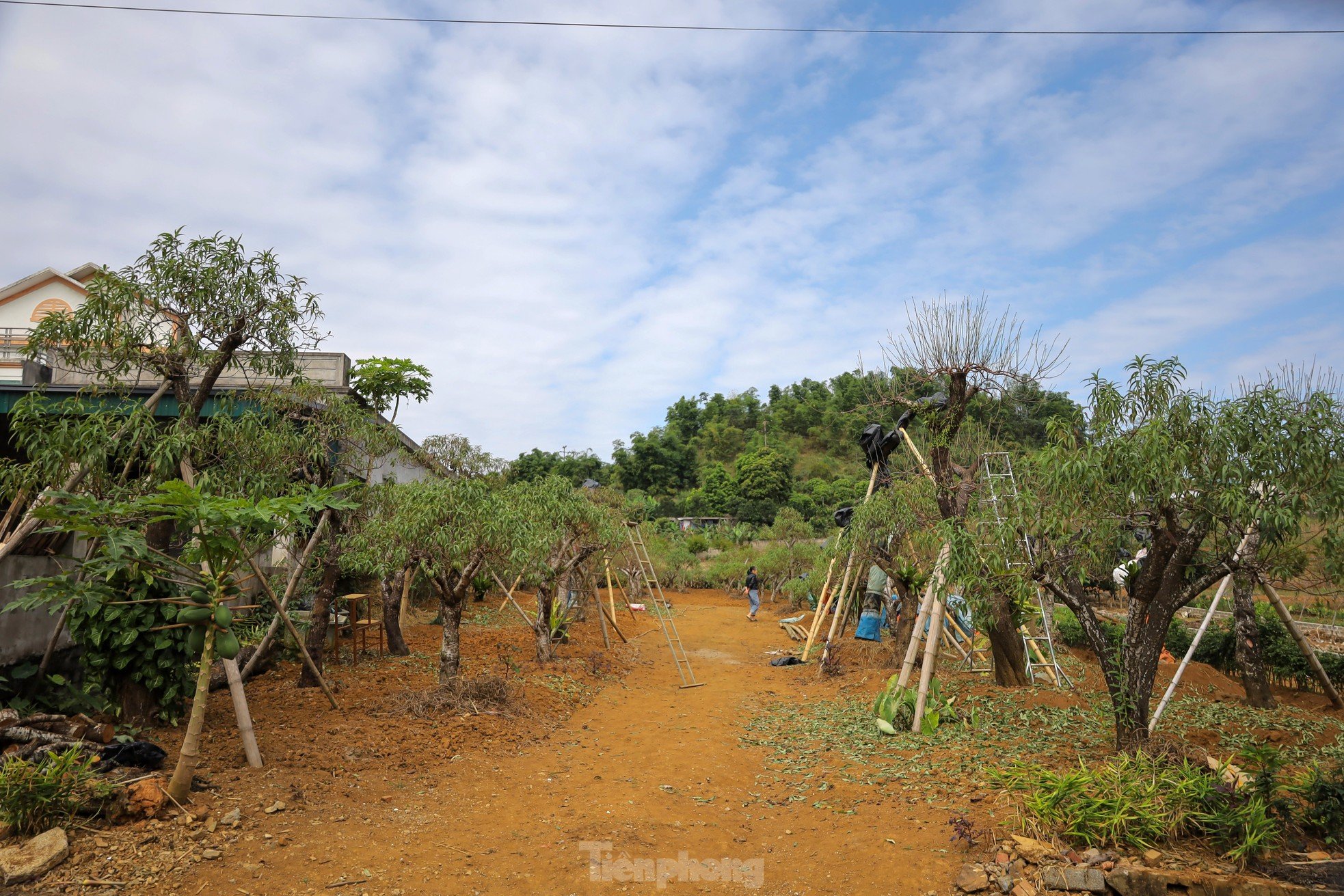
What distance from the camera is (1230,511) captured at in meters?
4.90

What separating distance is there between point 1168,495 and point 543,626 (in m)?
7.83

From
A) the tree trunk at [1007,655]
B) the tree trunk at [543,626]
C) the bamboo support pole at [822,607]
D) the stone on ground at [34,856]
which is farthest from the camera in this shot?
the bamboo support pole at [822,607]

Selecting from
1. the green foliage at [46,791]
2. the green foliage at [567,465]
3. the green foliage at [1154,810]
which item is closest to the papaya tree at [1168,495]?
the green foliage at [1154,810]

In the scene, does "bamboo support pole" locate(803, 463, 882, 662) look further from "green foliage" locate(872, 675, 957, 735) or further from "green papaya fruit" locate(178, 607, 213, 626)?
"green papaya fruit" locate(178, 607, 213, 626)

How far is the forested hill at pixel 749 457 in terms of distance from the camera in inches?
1190

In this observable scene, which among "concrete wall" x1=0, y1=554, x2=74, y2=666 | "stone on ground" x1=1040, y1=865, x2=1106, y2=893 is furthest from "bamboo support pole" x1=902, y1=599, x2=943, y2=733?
"concrete wall" x1=0, y1=554, x2=74, y2=666

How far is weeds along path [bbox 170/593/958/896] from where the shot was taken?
A: 4.27 metres

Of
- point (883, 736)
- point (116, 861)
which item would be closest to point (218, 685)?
point (116, 861)

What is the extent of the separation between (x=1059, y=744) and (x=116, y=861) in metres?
6.63

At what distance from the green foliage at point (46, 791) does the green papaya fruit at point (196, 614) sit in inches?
37.4

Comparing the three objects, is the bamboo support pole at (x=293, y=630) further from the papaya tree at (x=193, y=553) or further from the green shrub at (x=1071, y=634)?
the green shrub at (x=1071, y=634)

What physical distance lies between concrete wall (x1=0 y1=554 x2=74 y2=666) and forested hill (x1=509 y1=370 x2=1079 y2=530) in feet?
55.5

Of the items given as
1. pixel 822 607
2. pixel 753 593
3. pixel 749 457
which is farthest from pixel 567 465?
pixel 822 607

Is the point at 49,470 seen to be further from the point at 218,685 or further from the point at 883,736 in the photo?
the point at 883,736
